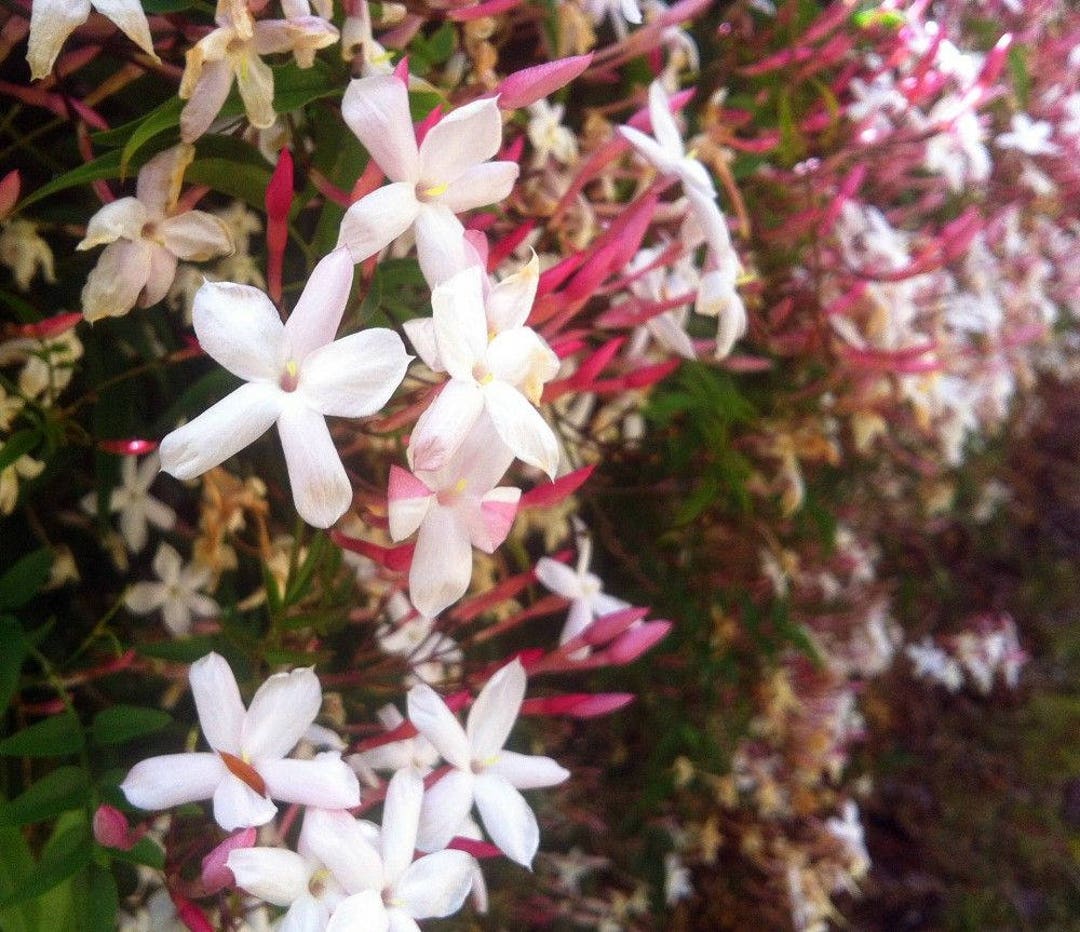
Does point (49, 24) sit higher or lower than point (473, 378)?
higher

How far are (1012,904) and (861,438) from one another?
141 centimetres

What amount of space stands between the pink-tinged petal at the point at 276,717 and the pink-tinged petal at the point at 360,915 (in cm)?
7

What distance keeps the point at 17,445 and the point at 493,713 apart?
0.92 ft

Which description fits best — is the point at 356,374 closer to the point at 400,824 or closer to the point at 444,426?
the point at 444,426


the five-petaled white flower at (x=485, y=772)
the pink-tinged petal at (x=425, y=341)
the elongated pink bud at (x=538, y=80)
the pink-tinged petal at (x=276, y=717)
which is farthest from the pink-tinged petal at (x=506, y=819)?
the elongated pink bud at (x=538, y=80)

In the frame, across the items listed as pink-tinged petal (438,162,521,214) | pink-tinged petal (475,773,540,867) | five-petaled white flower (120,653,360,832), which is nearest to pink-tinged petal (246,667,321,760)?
five-petaled white flower (120,653,360,832)

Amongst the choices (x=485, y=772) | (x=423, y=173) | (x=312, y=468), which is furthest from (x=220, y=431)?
(x=485, y=772)

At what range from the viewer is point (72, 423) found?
Result: 507mm

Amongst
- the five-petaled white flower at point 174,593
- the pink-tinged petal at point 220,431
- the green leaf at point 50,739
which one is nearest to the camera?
the pink-tinged petal at point 220,431

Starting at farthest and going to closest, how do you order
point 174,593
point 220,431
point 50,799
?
point 174,593, point 50,799, point 220,431

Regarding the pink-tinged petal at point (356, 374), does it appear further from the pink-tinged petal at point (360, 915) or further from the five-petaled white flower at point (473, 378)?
the pink-tinged petal at point (360, 915)

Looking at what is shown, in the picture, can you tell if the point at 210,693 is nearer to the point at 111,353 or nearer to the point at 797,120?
the point at 111,353

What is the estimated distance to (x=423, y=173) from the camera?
14.9 inches

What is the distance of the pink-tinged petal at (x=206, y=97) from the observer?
0.37 metres
